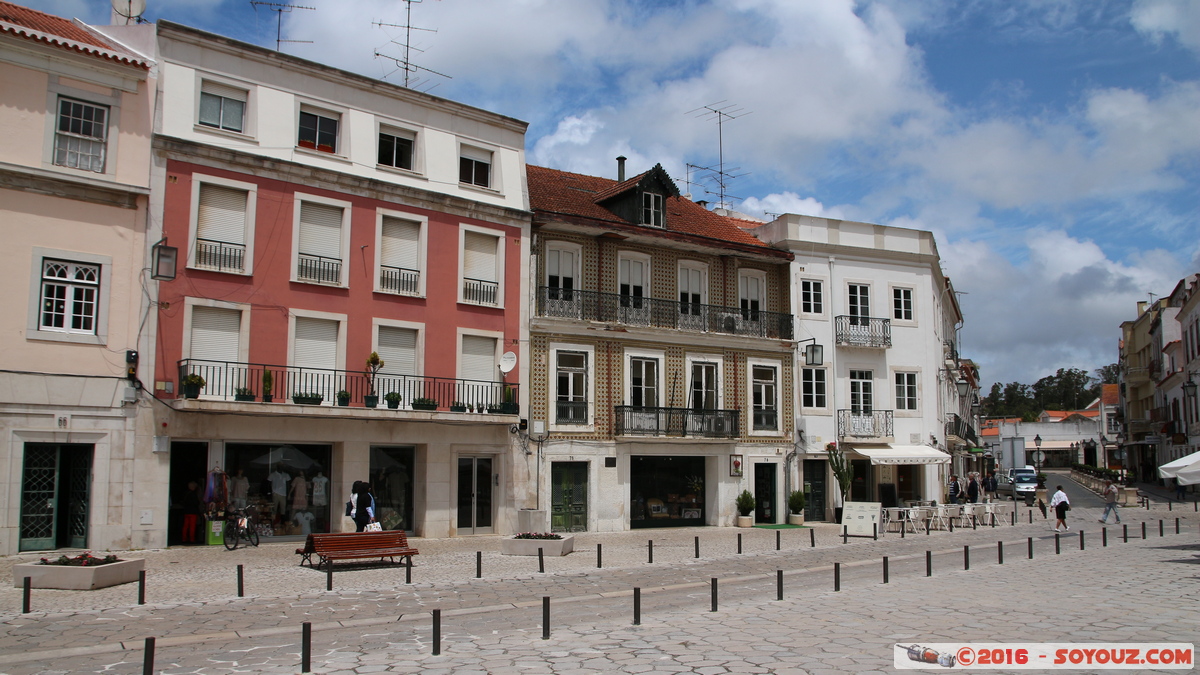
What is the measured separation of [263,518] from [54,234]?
314 inches

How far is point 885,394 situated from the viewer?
3378cm

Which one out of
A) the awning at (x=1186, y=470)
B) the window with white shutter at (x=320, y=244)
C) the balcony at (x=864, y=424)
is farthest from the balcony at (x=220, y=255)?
the awning at (x=1186, y=470)

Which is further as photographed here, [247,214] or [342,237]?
[342,237]

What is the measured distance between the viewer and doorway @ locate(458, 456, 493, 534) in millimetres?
26125

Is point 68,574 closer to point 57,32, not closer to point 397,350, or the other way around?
point 397,350

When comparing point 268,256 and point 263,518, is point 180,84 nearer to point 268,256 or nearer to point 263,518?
point 268,256

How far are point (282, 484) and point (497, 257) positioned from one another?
8.68 m

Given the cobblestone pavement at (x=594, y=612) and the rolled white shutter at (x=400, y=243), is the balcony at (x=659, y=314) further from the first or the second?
the cobblestone pavement at (x=594, y=612)

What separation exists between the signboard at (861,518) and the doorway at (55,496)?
18.6 m

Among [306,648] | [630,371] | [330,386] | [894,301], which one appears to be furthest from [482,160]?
[306,648]

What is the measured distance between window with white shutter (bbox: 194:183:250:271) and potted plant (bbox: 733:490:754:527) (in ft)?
54.9

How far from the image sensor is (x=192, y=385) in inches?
818

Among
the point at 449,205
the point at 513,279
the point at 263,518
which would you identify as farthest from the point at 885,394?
the point at 263,518

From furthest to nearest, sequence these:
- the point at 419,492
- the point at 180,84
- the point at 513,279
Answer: the point at 513,279
the point at 419,492
the point at 180,84
